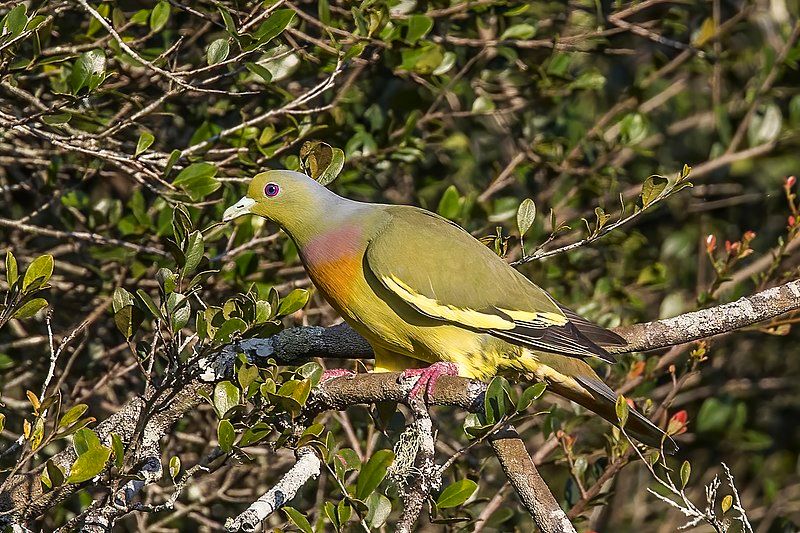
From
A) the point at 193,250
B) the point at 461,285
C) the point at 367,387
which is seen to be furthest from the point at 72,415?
the point at 461,285

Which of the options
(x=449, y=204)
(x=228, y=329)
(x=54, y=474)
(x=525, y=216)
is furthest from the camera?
(x=449, y=204)

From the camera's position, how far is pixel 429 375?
337 cm

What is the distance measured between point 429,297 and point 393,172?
6.39 ft

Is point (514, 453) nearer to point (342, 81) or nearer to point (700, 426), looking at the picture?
point (342, 81)

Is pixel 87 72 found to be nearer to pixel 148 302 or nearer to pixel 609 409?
pixel 148 302

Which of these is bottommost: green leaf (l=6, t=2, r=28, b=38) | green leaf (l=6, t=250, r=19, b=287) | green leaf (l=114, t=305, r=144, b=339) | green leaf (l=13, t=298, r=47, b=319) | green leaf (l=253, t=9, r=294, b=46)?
green leaf (l=114, t=305, r=144, b=339)

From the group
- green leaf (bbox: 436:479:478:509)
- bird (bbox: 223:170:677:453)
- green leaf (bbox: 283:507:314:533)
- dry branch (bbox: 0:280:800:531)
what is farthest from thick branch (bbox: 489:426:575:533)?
green leaf (bbox: 283:507:314:533)

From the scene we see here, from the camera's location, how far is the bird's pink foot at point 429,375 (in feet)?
10.6

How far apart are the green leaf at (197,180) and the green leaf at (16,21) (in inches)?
32.0

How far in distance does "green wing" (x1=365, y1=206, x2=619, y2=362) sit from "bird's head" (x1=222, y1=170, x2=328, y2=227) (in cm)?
30

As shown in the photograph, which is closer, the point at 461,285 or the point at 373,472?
the point at 373,472

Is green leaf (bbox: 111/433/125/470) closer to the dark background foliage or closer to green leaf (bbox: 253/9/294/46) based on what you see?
the dark background foliage

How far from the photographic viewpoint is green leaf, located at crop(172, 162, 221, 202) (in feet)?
12.0

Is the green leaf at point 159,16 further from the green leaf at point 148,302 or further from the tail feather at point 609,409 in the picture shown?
the tail feather at point 609,409
